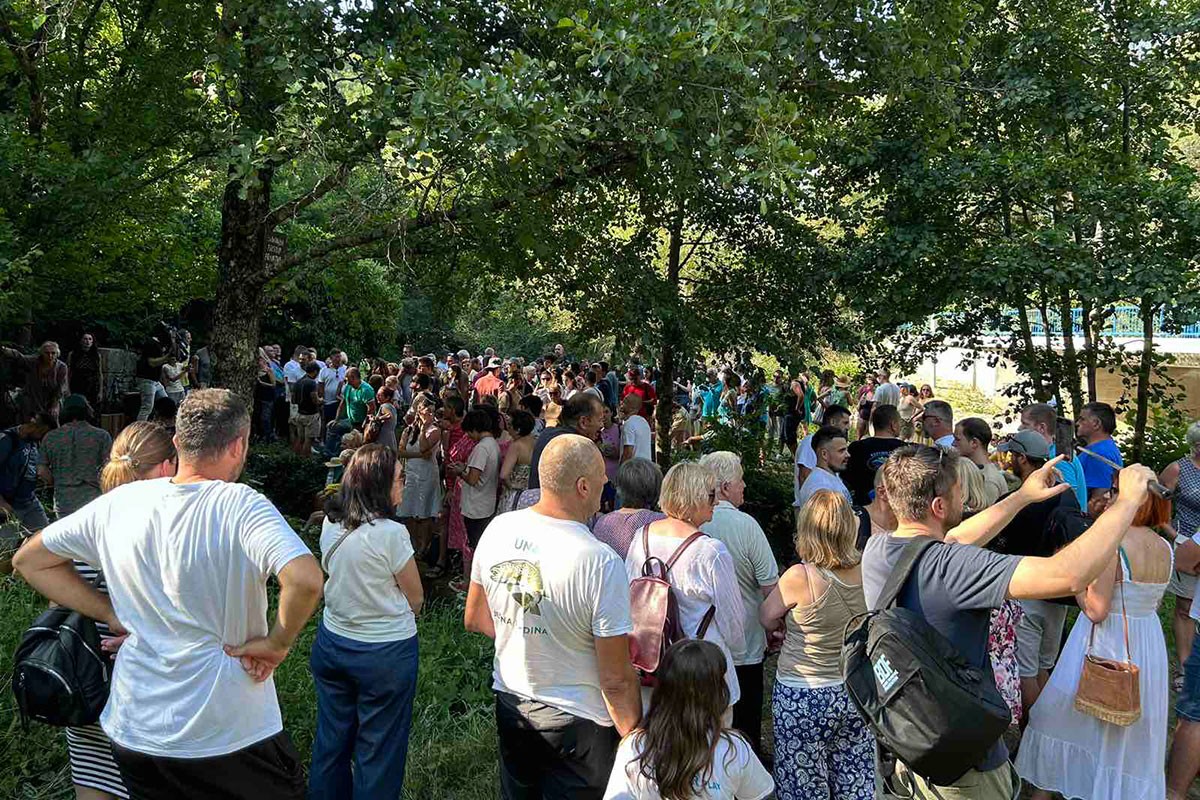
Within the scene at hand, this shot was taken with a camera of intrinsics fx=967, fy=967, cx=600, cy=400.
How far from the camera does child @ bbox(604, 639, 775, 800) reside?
3.03 metres

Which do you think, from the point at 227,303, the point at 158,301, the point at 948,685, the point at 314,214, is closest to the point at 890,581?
the point at 948,685

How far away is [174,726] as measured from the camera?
2764mm

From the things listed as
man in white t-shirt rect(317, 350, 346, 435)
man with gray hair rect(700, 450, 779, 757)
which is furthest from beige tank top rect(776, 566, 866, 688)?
man in white t-shirt rect(317, 350, 346, 435)

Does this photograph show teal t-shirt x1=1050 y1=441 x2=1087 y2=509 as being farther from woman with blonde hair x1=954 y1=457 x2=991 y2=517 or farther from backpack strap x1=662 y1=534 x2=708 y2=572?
backpack strap x1=662 y1=534 x2=708 y2=572

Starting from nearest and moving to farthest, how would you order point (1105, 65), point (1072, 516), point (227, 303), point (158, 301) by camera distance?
point (1072, 516), point (227, 303), point (1105, 65), point (158, 301)

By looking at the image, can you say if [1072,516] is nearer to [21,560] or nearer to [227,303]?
[21,560]

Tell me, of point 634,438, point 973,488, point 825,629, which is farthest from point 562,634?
point 634,438

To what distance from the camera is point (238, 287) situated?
8453 millimetres

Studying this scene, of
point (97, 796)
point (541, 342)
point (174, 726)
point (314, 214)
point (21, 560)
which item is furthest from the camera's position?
point (541, 342)

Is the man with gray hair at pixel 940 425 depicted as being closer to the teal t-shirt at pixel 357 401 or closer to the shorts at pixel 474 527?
the shorts at pixel 474 527

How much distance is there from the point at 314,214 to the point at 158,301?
657cm

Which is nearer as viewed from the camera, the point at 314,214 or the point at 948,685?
the point at 948,685

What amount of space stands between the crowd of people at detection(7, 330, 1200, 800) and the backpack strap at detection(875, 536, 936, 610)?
3 centimetres

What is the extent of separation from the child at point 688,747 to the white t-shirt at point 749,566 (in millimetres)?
1190
